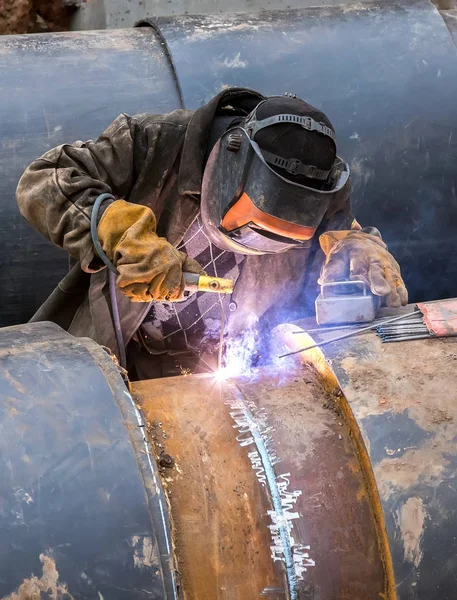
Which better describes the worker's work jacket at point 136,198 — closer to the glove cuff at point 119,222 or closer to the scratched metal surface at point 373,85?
the glove cuff at point 119,222

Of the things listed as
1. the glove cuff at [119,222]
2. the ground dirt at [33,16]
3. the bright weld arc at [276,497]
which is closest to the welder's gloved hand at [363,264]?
the glove cuff at [119,222]

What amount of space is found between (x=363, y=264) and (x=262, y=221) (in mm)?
346

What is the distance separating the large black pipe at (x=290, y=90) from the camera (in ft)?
11.5

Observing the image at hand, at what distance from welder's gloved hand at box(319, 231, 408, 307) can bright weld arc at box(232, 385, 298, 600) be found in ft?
2.08

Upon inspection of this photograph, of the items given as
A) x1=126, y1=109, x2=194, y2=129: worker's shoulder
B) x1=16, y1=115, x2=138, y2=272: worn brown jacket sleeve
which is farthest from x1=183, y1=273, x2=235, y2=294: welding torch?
x1=126, y1=109, x2=194, y2=129: worker's shoulder

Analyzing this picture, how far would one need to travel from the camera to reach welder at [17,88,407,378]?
262 centimetres

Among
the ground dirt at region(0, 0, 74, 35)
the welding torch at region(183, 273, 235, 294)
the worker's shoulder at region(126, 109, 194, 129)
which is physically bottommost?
the ground dirt at region(0, 0, 74, 35)

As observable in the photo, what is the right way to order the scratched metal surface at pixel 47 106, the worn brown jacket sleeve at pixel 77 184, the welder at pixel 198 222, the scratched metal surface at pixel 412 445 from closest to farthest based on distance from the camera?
the scratched metal surface at pixel 412 445, the welder at pixel 198 222, the worn brown jacket sleeve at pixel 77 184, the scratched metal surface at pixel 47 106

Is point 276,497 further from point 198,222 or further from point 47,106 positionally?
point 47,106

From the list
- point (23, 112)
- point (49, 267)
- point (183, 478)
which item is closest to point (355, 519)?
point (183, 478)

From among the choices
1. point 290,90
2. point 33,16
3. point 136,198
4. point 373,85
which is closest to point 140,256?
point 136,198

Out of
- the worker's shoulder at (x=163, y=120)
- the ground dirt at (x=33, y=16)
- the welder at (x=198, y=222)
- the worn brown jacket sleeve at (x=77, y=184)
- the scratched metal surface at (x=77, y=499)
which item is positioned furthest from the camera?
the ground dirt at (x=33, y=16)

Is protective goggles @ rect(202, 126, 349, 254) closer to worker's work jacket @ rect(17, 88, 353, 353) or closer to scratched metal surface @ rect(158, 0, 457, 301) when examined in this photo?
worker's work jacket @ rect(17, 88, 353, 353)

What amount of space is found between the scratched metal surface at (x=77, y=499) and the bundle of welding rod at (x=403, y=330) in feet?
2.26
